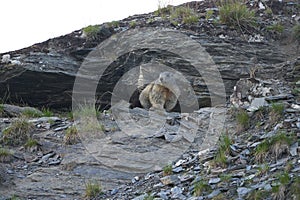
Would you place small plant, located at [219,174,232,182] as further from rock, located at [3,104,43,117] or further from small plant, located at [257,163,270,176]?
rock, located at [3,104,43,117]

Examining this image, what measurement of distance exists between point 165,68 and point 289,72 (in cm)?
291

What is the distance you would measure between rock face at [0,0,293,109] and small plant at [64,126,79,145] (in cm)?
279

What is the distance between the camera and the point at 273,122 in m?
9.19

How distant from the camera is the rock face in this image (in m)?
13.0

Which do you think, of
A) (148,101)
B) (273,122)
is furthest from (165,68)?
(273,122)

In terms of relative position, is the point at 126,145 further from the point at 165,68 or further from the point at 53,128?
the point at 165,68

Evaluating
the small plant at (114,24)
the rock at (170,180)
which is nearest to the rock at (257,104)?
the rock at (170,180)

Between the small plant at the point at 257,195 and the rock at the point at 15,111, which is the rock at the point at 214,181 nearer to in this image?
the small plant at the point at 257,195

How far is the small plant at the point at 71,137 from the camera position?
1068 cm

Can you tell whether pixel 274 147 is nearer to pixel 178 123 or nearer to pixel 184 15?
pixel 178 123

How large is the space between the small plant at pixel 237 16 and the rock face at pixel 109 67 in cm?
35

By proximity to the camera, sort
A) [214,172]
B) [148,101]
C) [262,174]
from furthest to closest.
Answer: [148,101]
[214,172]
[262,174]

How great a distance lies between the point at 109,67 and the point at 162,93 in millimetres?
1881

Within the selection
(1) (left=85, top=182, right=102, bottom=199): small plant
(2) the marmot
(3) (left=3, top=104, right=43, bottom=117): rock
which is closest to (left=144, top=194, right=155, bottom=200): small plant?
(1) (left=85, top=182, right=102, bottom=199): small plant
